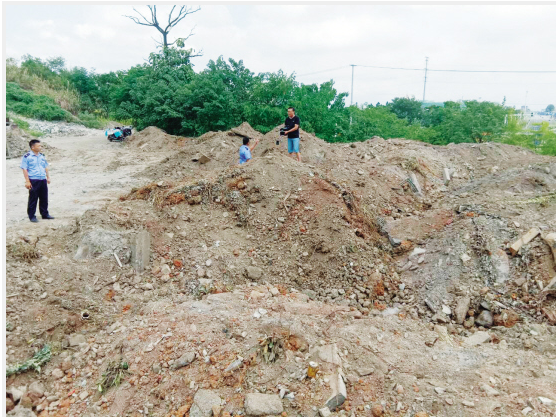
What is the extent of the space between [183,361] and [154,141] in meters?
13.7

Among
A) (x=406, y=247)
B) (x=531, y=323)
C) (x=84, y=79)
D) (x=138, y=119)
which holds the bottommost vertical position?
(x=531, y=323)

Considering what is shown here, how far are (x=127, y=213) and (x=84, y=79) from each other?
3017cm

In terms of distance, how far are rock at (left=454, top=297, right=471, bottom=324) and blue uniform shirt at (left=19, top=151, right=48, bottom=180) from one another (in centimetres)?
633

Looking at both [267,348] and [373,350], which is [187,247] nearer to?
[267,348]

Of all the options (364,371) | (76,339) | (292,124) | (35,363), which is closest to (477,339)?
(364,371)

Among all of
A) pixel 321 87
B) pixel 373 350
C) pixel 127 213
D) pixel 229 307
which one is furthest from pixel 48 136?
pixel 373 350

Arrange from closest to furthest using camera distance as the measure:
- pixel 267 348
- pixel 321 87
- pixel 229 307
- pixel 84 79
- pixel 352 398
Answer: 1. pixel 352 398
2. pixel 267 348
3. pixel 229 307
4. pixel 321 87
5. pixel 84 79

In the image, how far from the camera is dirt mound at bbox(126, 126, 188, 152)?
15.2 metres

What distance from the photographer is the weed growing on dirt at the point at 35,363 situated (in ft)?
10.7

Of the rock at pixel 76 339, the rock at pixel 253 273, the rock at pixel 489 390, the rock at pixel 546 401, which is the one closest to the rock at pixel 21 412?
the rock at pixel 76 339

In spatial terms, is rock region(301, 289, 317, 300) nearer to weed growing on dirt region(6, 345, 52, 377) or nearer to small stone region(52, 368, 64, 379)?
small stone region(52, 368, 64, 379)

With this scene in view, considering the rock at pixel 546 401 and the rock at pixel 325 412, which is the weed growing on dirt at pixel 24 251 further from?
the rock at pixel 546 401

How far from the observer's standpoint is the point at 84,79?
30.6 m

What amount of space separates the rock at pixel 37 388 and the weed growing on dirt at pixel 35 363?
0.14 m
